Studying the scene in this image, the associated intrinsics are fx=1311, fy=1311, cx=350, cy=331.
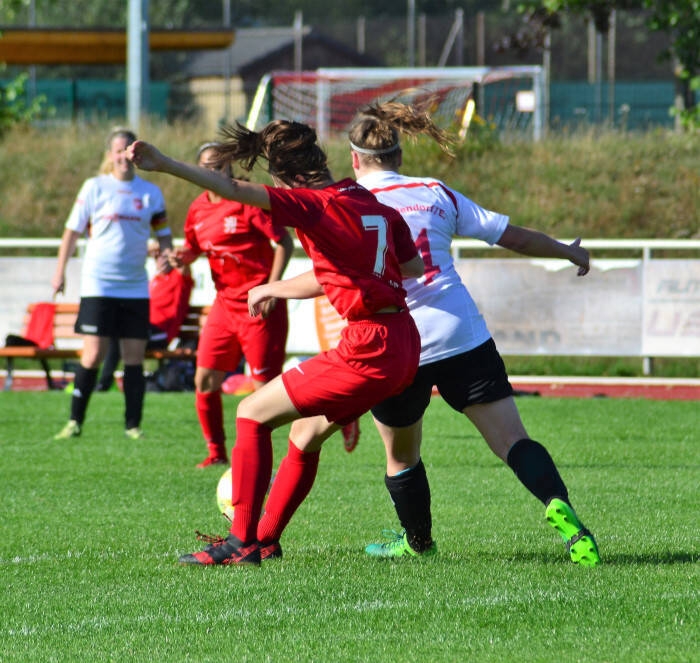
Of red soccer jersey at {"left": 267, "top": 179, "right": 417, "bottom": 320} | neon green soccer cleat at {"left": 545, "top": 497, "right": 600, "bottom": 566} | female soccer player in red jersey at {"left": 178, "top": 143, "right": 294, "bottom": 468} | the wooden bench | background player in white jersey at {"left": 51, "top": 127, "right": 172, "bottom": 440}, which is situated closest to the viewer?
red soccer jersey at {"left": 267, "top": 179, "right": 417, "bottom": 320}

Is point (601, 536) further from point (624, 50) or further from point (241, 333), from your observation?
point (624, 50)

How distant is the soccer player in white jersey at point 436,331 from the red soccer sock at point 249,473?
0.69 ft

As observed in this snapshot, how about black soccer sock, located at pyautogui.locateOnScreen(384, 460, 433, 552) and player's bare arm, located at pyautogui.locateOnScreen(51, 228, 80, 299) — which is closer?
black soccer sock, located at pyautogui.locateOnScreen(384, 460, 433, 552)

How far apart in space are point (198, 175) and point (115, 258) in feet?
18.3

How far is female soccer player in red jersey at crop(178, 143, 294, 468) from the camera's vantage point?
28.3 ft

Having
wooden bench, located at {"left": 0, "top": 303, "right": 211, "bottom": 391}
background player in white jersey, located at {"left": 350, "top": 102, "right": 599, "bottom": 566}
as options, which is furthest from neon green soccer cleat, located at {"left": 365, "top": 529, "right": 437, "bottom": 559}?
wooden bench, located at {"left": 0, "top": 303, "right": 211, "bottom": 391}

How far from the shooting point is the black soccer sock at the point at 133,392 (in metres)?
10.4

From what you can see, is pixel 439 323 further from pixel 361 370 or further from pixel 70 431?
pixel 70 431

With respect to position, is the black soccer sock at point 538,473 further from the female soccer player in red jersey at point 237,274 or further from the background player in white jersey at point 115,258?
the background player in white jersey at point 115,258

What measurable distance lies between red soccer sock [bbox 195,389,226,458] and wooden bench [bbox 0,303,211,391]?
5074mm

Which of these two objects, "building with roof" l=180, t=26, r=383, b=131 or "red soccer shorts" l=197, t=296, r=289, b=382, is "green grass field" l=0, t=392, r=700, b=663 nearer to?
"red soccer shorts" l=197, t=296, r=289, b=382

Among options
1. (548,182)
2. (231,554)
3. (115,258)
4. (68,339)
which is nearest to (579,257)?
(231,554)

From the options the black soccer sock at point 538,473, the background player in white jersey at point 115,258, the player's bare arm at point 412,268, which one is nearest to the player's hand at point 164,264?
the background player in white jersey at point 115,258

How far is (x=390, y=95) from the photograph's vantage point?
919 inches
